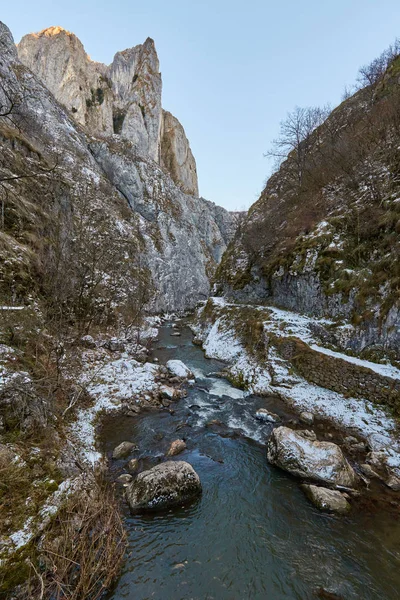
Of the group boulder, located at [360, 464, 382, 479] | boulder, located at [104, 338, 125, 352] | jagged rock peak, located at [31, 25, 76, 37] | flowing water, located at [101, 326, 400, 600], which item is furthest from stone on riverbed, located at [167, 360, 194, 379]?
jagged rock peak, located at [31, 25, 76, 37]

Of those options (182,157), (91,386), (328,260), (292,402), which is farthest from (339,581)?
(182,157)

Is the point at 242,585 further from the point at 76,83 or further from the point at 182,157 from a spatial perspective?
the point at 182,157

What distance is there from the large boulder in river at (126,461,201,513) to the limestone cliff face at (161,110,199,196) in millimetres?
95374

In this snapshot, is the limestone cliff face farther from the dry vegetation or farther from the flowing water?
the dry vegetation

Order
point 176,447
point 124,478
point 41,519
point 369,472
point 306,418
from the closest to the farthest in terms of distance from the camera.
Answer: point 41,519 < point 124,478 < point 369,472 < point 176,447 < point 306,418

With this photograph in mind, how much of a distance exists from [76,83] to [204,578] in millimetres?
95699

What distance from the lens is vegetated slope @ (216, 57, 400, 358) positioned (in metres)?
14.4

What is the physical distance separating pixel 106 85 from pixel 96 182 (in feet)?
171

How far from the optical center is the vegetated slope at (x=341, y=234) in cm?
1438

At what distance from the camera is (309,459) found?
8945 mm

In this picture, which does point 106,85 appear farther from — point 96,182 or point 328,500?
point 328,500

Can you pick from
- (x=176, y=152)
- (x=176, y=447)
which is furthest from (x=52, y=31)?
(x=176, y=447)

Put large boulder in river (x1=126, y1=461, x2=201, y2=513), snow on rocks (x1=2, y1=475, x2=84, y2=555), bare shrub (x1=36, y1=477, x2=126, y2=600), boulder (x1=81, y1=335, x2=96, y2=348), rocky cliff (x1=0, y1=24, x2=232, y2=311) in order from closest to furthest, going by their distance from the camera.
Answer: bare shrub (x1=36, y1=477, x2=126, y2=600), snow on rocks (x1=2, y1=475, x2=84, y2=555), large boulder in river (x1=126, y1=461, x2=201, y2=513), boulder (x1=81, y1=335, x2=96, y2=348), rocky cliff (x1=0, y1=24, x2=232, y2=311)

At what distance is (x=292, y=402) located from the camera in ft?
44.6
